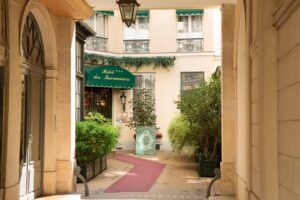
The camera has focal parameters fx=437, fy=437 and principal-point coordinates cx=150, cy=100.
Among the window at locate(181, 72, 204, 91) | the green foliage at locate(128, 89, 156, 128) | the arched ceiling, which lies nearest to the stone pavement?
the green foliage at locate(128, 89, 156, 128)

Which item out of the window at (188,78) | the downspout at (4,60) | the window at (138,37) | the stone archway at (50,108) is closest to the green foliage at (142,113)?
the window at (188,78)

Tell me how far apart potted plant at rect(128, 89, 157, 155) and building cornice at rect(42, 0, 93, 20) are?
10725 mm

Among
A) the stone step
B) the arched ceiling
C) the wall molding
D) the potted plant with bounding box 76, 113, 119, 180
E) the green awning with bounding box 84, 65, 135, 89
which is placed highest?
the arched ceiling

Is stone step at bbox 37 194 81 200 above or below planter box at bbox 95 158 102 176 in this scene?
below

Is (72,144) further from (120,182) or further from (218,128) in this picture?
(218,128)

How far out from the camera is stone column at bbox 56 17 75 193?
9281 mm

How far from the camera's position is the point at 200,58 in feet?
72.0

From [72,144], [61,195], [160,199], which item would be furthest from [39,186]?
[160,199]

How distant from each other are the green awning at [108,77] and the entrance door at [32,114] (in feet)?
32.9

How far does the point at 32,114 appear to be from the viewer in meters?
8.66

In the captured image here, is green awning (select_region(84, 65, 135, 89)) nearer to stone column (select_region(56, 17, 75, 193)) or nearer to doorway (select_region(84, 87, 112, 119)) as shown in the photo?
doorway (select_region(84, 87, 112, 119))

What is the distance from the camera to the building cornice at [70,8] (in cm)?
853

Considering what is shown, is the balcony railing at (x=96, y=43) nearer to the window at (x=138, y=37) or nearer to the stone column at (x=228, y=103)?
the window at (x=138, y=37)

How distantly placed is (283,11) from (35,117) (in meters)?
6.00
